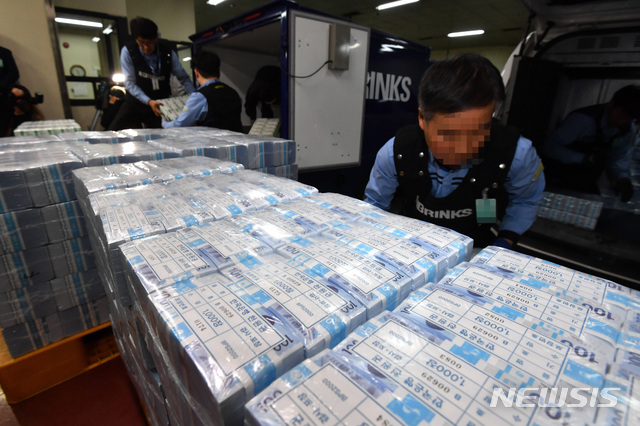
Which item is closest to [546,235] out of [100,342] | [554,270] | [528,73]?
[528,73]

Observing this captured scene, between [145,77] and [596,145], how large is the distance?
5907mm

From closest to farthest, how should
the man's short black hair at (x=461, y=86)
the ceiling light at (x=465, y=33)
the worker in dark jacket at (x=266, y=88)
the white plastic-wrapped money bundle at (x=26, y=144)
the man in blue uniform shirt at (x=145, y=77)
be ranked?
the man's short black hair at (x=461, y=86)
the white plastic-wrapped money bundle at (x=26, y=144)
the man in blue uniform shirt at (x=145, y=77)
the worker in dark jacket at (x=266, y=88)
the ceiling light at (x=465, y=33)

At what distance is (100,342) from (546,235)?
15.4 ft

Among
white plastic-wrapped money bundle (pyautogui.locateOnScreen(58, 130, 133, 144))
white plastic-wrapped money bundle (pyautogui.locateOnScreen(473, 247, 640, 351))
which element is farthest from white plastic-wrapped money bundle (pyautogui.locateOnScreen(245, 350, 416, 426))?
white plastic-wrapped money bundle (pyautogui.locateOnScreen(58, 130, 133, 144))

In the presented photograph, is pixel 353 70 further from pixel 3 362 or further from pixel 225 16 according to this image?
pixel 225 16

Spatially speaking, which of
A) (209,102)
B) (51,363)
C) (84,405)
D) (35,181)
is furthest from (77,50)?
(84,405)

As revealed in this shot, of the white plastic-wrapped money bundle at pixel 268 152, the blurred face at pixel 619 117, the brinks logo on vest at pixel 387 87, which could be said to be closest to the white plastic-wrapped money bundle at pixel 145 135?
the white plastic-wrapped money bundle at pixel 268 152

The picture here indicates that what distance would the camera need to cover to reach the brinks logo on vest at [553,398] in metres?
0.52

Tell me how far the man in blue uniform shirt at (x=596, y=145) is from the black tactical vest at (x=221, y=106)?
13.6ft

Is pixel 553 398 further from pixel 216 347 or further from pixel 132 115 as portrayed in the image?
pixel 132 115

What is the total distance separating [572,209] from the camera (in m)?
4.01

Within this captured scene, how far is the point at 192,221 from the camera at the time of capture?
1.17 meters

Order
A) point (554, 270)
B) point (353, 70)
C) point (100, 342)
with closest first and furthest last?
point (554, 270)
point (100, 342)
point (353, 70)

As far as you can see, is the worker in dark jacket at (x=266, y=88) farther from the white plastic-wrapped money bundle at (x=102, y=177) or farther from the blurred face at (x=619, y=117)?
the blurred face at (x=619, y=117)
